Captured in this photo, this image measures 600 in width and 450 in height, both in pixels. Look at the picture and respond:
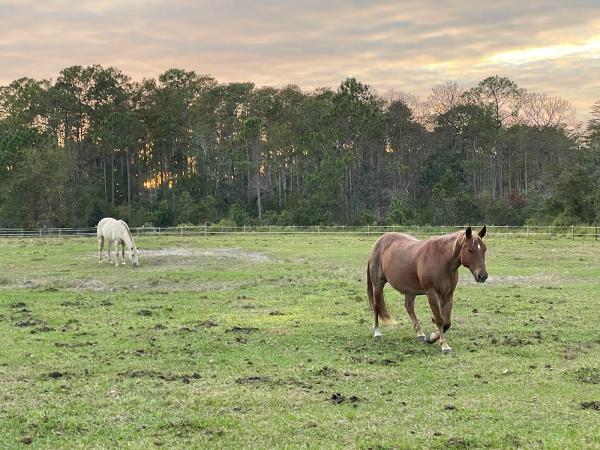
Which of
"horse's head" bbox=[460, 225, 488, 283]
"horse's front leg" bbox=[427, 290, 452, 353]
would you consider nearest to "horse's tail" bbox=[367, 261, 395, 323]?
"horse's front leg" bbox=[427, 290, 452, 353]

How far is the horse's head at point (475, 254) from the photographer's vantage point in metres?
8.51

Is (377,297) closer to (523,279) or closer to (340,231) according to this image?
(523,279)

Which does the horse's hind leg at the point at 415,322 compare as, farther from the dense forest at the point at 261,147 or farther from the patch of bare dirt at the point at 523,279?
the dense forest at the point at 261,147

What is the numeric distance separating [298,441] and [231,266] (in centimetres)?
1799

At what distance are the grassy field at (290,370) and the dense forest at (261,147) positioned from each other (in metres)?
50.8

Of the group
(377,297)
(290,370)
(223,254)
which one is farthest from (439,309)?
(223,254)

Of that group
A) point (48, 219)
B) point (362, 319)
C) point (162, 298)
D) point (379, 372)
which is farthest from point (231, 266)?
point (48, 219)

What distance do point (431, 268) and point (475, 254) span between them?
2.48ft

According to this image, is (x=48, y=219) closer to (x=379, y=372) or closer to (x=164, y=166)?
(x=164, y=166)

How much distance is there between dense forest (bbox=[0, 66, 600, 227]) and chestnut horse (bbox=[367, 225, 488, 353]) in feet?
177

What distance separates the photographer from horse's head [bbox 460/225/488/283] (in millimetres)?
8508

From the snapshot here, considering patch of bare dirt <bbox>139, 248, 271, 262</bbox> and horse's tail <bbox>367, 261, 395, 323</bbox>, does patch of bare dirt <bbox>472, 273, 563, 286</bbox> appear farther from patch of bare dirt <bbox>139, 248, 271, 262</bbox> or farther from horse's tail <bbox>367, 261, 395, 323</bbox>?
patch of bare dirt <bbox>139, 248, 271, 262</bbox>

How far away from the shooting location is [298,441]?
520 centimetres

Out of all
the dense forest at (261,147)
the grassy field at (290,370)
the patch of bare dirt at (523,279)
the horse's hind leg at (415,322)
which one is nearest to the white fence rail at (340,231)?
the dense forest at (261,147)
